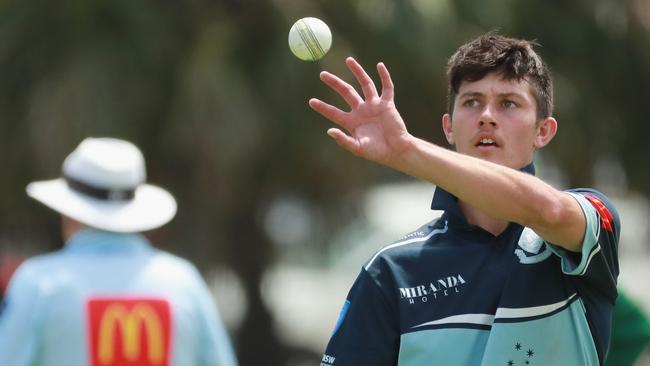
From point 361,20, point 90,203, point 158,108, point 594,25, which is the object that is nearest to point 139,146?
point 158,108

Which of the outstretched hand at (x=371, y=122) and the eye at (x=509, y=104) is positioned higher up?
the eye at (x=509, y=104)

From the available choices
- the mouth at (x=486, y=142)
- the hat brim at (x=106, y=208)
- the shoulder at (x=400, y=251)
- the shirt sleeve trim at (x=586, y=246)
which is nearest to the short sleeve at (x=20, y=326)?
the hat brim at (x=106, y=208)

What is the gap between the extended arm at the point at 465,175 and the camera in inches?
142

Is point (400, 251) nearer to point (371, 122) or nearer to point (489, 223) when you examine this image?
point (489, 223)

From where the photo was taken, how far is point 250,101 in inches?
496

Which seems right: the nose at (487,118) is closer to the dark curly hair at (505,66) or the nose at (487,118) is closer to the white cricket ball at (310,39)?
the dark curly hair at (505,66)

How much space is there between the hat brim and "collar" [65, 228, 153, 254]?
0.04 meters

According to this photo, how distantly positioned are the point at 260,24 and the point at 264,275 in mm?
A: 3064

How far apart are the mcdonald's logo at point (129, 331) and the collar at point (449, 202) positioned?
1916 millimetres

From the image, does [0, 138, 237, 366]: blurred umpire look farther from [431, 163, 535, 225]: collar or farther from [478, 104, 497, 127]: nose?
[478, 104, 497, 127]: nose

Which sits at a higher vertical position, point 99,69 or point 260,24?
point 260,24

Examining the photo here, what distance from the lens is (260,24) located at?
42.9ft

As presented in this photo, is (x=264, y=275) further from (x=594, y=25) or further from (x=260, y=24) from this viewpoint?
(x=594, y=25)

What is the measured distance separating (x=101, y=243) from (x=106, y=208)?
0.23 m
